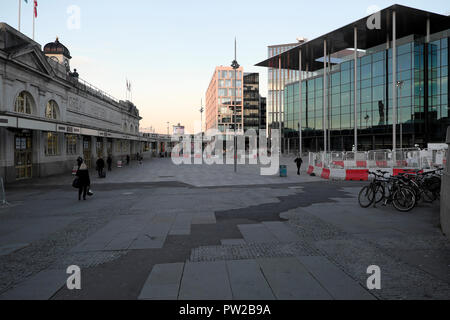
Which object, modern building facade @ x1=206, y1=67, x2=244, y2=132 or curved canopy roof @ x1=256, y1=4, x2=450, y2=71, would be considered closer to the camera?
curved canopy roof @ x1=256, y1=4, x2=450, y2=71

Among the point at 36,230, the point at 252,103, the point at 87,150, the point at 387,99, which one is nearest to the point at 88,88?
the point at 87,150

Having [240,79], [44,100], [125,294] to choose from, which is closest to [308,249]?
[125,294]

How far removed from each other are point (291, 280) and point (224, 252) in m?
1.67

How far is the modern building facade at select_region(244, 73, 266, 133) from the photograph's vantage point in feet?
367

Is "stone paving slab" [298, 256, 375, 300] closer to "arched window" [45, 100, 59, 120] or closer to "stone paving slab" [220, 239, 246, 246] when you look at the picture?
"stone paving slab" [220, 239, 246, 246]

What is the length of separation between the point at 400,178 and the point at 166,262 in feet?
28.0

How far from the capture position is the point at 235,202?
11547 mm

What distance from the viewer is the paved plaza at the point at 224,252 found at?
4.16 metres

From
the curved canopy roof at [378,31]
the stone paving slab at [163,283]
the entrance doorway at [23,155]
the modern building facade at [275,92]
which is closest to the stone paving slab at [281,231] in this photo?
the stone paving slab at [163,283]

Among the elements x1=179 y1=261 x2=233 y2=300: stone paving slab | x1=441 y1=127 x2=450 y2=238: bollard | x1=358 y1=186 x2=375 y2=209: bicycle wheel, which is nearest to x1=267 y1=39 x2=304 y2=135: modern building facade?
x1=358 y1=186 x2=375 y2=209: bicycle wheel

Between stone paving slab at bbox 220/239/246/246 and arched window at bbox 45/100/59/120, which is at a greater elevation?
arched window at bbox 45/100/59/120

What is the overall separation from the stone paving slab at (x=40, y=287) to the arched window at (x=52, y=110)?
24.6 m

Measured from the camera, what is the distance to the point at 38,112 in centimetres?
2358

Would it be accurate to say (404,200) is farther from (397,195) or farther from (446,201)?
(446,201)
